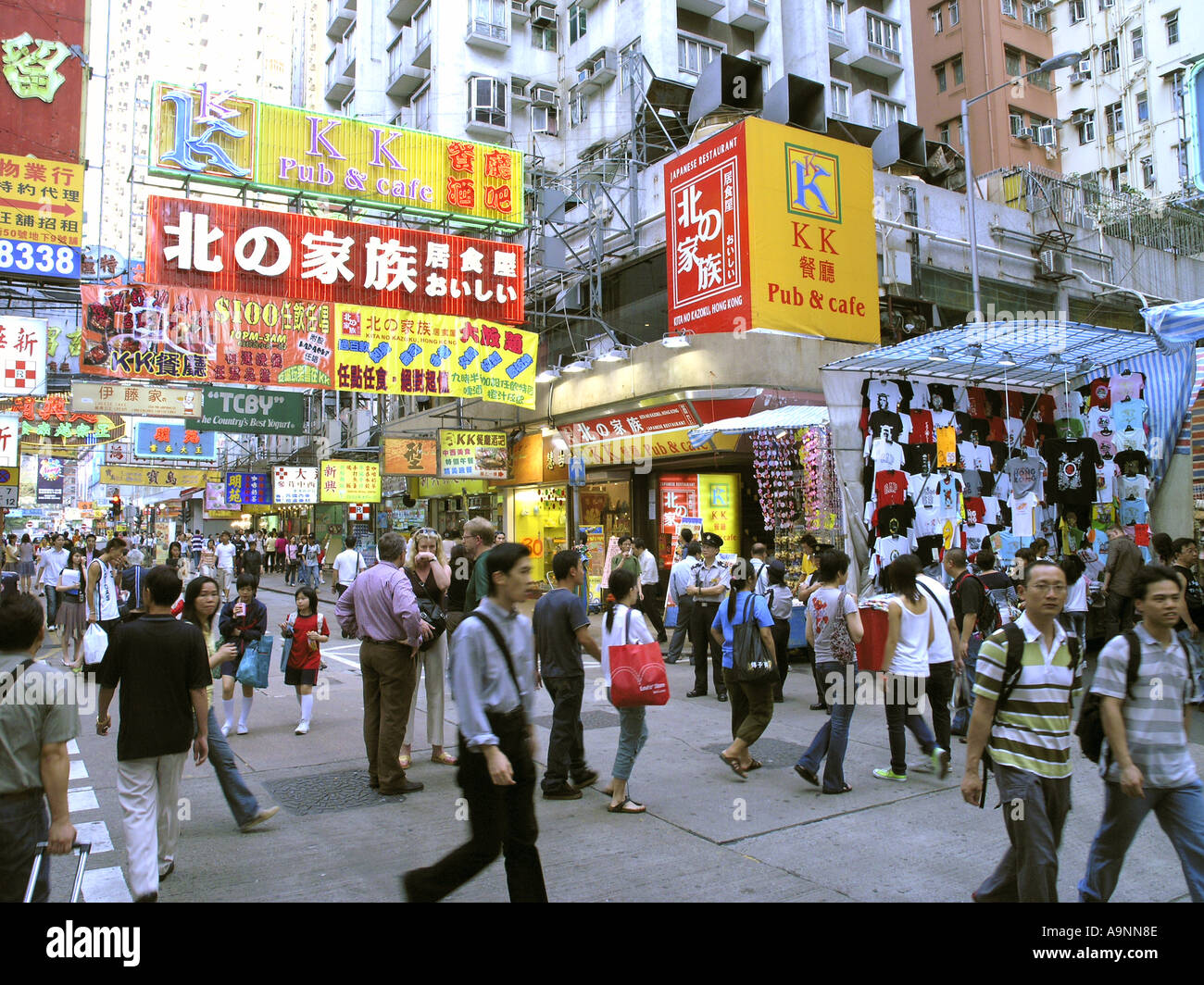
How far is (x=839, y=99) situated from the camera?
96.7ft

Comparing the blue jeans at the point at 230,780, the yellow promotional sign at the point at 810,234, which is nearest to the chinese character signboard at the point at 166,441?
the yellow promotional sign at the point at 810,234

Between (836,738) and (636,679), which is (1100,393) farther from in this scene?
(636,679)

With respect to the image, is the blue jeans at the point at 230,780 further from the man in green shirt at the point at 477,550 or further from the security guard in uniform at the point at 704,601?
the security guard in uniform at the point at 704,601

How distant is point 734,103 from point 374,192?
807 cm

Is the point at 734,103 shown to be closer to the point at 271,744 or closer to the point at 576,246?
the point at 576,246

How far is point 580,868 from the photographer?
14.9 feet

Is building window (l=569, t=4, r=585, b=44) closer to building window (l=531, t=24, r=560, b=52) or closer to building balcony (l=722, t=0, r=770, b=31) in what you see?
building window (l=531, t=24, r=560, b=52)

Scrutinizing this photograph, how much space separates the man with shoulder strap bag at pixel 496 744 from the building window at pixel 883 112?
102ft

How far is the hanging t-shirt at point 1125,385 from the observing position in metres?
11.0

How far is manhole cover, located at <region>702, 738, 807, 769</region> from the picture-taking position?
669 cm

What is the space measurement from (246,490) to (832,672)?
81.1ft

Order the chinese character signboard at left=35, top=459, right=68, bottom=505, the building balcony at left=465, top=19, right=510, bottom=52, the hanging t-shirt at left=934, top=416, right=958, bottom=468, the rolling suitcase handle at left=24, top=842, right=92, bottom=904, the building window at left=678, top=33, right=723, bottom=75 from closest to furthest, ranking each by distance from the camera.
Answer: the rolling suitcase handle at left=24, top=842, right=92, bottom=904 → the hanging t-shirt at left=934, top=416, right=958, bottom=468 → the building window at left=678, top=33, right=723, bottom=75 → the building balcony at left=465, top=19, right=510, bottom=52 → the chinese character signboard at left=35, top=459, right=68, bottom=505

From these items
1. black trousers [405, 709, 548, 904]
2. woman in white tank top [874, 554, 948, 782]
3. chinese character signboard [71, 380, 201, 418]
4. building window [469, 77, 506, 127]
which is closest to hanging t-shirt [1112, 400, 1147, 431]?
woman in white tank top [874, 554, 948, 782]

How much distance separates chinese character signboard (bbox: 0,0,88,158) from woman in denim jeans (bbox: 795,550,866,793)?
13925 mm
